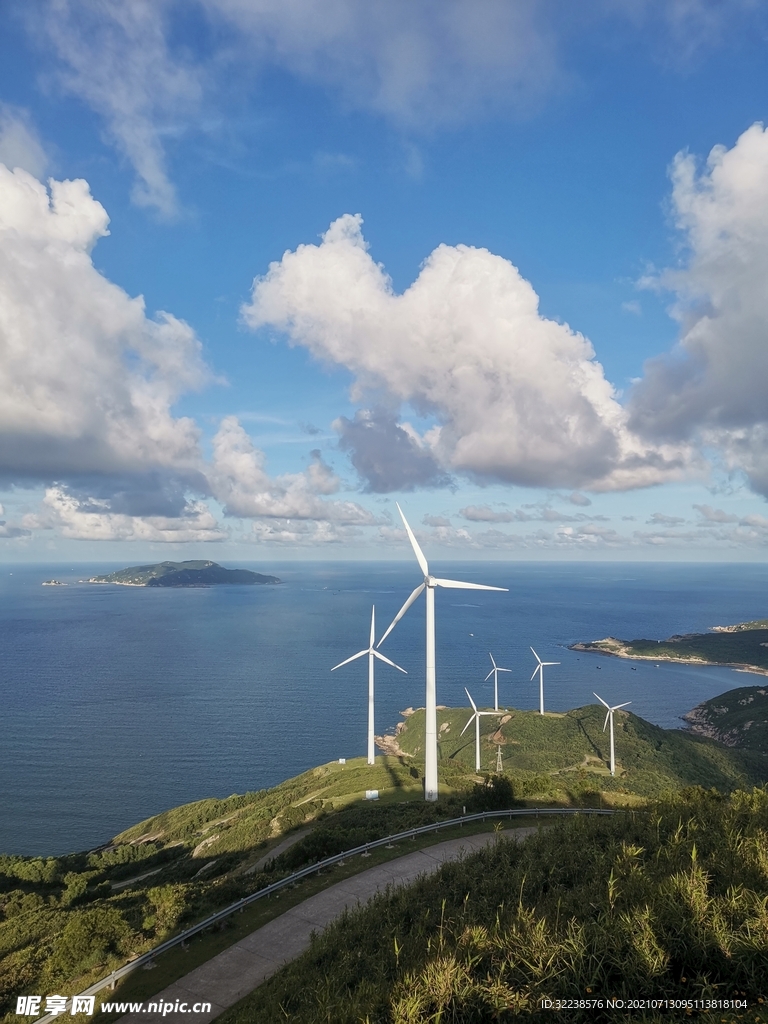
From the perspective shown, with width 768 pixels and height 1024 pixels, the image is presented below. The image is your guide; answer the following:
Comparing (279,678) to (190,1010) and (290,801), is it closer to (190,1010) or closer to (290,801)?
(290,801)

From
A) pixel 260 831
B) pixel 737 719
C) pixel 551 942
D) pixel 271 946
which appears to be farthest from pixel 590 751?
pixel 551 942

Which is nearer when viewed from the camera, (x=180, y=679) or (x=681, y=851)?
(x=681, y=851)

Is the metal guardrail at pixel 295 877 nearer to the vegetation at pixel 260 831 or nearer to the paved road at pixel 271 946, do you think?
the vegetation at pixel 260 831

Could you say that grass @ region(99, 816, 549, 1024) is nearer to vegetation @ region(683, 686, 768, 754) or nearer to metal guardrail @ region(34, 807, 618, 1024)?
metal guardrail @ region(34, 807, 618, 1024)

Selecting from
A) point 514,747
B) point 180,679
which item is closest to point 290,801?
point 514,747

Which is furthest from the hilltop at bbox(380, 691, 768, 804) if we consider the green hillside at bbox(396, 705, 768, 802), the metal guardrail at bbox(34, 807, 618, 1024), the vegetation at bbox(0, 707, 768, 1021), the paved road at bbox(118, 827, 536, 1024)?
the paved road at bbox(118, 827, 536, 1024)

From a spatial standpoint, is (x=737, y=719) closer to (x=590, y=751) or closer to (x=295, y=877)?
(x=590, y=751)
